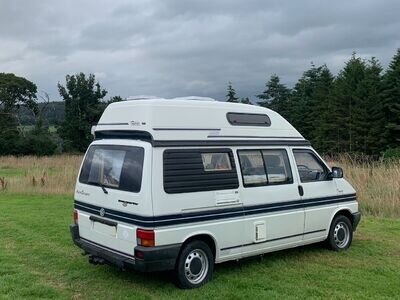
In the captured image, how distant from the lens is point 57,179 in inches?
706

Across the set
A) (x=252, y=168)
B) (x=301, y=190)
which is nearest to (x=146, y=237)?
(x=252, y=168)

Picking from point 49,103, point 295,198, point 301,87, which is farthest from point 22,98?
point 295,198

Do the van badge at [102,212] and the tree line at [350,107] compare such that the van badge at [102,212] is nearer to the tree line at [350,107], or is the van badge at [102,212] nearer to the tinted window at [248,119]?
the tinted window at [248,119]

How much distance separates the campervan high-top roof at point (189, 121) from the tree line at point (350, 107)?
33305 mm

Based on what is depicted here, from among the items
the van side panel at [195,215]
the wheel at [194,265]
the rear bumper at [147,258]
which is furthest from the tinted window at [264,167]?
the rear bumper at [147,258]

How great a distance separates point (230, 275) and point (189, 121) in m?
2.30

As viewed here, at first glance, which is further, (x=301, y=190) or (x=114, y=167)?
(x=301, y=190)

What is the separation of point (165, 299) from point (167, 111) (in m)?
2.37

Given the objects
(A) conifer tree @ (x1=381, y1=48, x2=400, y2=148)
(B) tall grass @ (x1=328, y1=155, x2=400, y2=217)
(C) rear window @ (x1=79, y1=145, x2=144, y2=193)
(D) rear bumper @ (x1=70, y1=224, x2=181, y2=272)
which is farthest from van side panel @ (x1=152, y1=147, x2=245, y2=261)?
(A) conifer tree @ (x1=381, y1=48, x2=400, y2=148)

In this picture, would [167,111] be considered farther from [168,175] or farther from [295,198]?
[295,198]

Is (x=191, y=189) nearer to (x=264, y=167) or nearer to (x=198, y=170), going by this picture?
(x=198, y=170)

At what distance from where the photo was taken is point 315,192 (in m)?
7.59

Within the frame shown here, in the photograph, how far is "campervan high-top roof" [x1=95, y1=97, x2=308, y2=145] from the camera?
19.8ft

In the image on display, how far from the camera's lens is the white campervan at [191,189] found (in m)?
5.73
